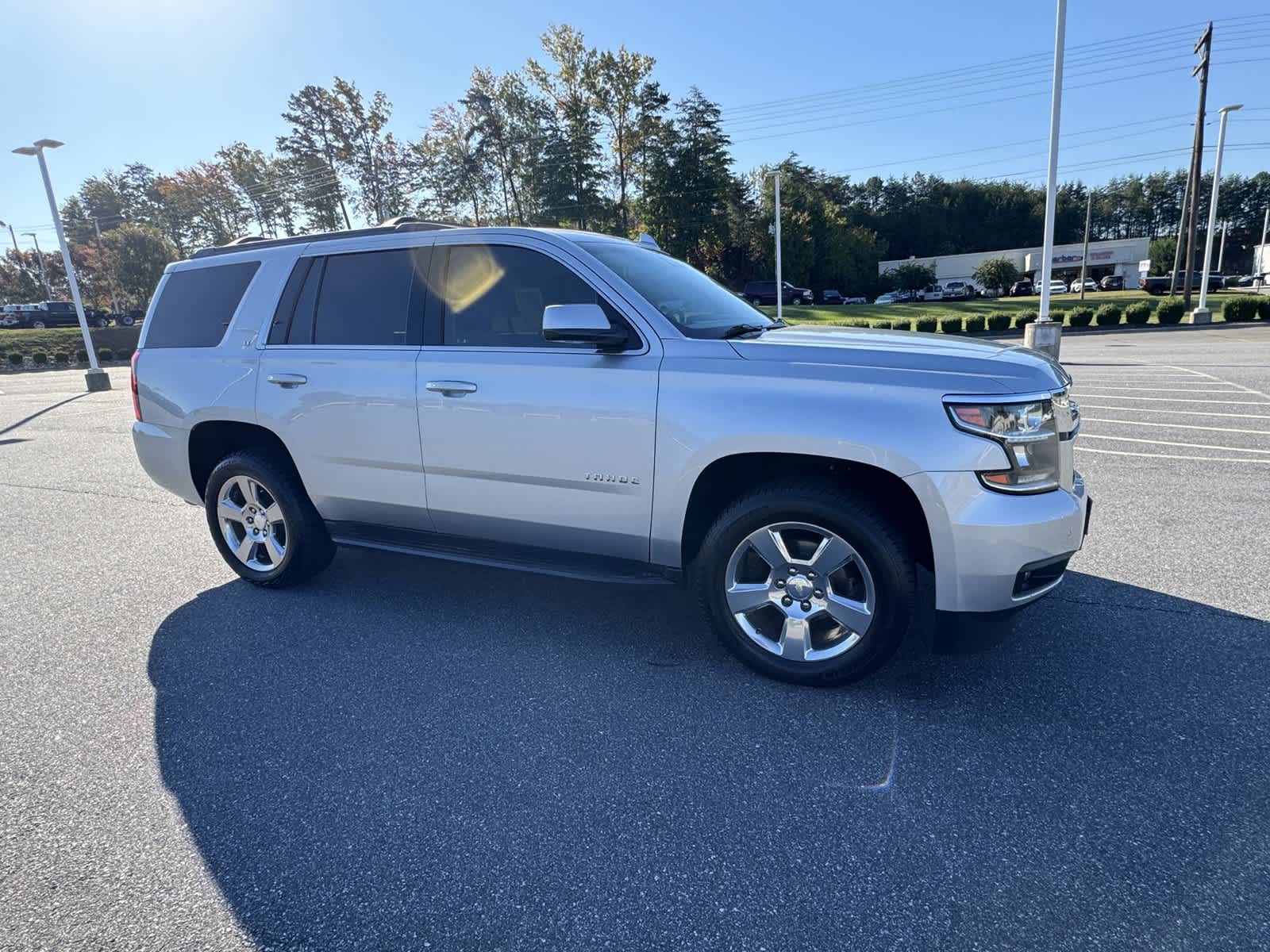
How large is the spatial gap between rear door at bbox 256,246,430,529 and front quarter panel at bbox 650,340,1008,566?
1.40 meters

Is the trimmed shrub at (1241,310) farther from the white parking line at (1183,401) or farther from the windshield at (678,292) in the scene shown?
the windshield at (678,292)

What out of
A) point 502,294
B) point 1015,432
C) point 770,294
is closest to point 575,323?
point 502,294

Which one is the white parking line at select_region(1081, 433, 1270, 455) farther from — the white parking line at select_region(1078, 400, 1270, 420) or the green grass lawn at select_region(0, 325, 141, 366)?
the green grass lawn at select_region(0, 325, 141, 366)

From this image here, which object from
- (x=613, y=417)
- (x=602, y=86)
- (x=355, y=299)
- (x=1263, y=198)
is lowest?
(x=613, y=417)

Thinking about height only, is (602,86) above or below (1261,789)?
above

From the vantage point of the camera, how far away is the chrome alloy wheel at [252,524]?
14.3ft

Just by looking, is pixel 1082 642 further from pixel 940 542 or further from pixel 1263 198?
pixel 1263 198

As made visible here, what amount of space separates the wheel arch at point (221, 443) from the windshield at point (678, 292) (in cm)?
220

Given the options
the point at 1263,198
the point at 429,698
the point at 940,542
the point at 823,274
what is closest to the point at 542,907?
the point at 429,698

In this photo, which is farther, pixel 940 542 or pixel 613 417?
pixel 613 417

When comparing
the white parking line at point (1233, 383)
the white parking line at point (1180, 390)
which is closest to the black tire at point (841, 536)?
the white parking line at point (1233, 383)

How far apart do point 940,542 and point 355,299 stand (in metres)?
3.21

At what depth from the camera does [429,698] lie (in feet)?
10.4

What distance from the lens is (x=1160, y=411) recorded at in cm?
937
